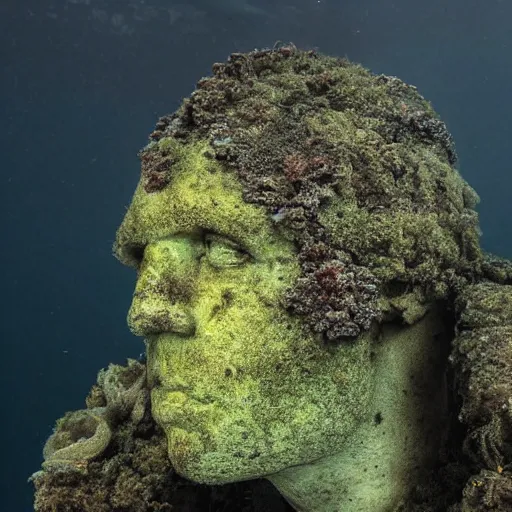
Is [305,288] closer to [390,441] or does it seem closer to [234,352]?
[234,352]

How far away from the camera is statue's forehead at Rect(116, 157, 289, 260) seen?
2967mm

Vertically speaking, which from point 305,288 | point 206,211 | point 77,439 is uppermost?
point 206,211

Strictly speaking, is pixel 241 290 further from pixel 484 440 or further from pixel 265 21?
pixel 265 21

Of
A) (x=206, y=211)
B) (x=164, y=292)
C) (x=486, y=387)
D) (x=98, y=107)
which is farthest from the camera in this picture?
(x=98, y=107)

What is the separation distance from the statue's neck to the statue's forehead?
1063 mm

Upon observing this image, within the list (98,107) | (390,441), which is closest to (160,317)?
(390,441)

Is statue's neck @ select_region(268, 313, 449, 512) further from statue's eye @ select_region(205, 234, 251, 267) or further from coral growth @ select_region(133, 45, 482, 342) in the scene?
statue's eye @ select_region(205, 234, 251, 267)

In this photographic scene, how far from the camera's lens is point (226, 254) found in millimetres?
3047

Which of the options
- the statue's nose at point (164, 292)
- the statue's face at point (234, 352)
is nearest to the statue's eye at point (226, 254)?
the statue's face at point (234, 352)

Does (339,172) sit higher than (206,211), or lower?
higher

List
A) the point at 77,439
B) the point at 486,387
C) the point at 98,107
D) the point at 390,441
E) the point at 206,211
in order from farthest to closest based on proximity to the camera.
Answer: the point at 98,107 → the point at 77,439 → the point at 390,441 → the point at 206,211 → the point at 486,387

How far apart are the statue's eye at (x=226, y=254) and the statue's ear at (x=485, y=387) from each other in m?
1.39

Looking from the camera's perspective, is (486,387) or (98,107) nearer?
(486,387)

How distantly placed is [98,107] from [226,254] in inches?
2090
